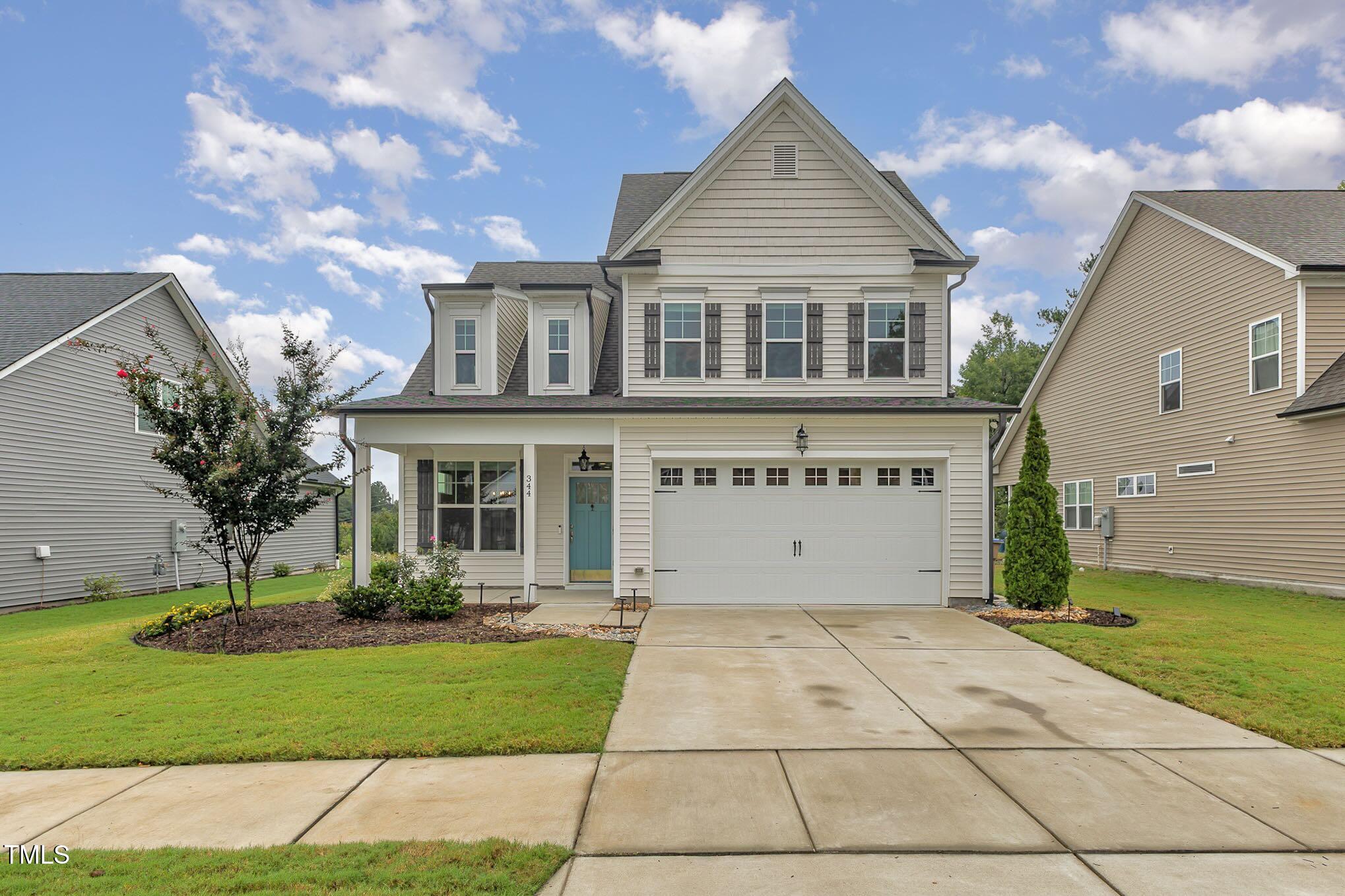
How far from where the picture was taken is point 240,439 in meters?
9.06

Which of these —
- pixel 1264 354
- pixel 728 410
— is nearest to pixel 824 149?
pixel 728 410

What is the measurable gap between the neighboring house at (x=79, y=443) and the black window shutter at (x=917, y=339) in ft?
52.1

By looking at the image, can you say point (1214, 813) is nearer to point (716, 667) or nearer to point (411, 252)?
point (716, 667)

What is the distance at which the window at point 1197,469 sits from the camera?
14.8 m

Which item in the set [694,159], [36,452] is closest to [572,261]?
[694,159]

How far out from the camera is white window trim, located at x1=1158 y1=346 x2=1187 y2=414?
15.7 metres

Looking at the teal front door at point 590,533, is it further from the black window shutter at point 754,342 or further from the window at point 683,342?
the black window shutter at point 754,342

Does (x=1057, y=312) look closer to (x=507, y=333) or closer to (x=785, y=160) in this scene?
A: (x=785, y=160)

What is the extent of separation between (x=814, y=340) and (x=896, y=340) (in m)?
1.48

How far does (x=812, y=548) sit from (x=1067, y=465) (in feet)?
42.0

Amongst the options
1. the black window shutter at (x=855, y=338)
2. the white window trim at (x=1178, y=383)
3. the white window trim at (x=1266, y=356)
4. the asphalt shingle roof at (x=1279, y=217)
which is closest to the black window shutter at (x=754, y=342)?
the black window shutter at (x=855, y=338)

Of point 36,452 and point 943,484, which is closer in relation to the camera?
point 943,484

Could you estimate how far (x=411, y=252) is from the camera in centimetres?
2291

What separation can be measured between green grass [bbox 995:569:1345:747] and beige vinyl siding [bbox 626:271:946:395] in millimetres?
4936
